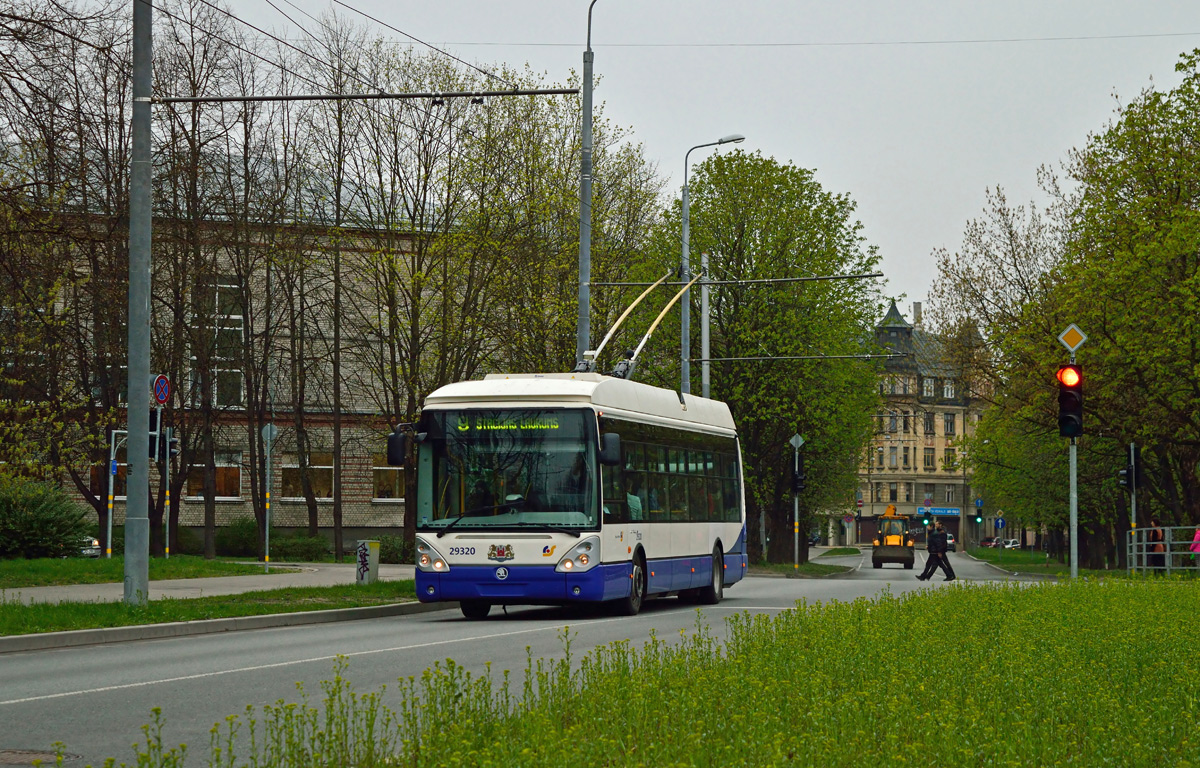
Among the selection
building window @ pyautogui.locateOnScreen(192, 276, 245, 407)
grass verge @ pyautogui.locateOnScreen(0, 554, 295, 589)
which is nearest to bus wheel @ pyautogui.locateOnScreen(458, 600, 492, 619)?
grass verge @ pyautogui.locateOnScreen(0, 554, 295, 589)

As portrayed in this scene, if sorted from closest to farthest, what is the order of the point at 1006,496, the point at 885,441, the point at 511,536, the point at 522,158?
the point at 511,536 → the point at 522,158 → the point at 1006,496 → the point at 885,441

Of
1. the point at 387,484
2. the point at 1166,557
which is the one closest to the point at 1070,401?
the point at 1166,557

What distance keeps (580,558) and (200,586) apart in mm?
8729

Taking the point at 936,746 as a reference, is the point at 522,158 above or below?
above

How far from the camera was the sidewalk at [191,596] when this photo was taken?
15.5 m

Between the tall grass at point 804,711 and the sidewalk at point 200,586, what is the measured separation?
31.8ft

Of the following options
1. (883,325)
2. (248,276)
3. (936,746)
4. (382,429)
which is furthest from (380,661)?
(883,325)

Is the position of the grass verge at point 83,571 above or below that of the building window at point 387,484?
below

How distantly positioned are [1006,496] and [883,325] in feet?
65.2

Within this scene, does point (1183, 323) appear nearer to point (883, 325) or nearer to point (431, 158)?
point (883, 325)

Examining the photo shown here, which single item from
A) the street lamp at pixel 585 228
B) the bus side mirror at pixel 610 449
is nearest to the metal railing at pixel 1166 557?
the street lamp at pixel 585 228

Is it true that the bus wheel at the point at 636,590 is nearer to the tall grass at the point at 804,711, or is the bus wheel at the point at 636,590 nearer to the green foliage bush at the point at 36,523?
the tall grass at the point at 804,711

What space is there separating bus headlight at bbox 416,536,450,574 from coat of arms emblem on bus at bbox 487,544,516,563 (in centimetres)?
63

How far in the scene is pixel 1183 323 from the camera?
3597 centimetres
